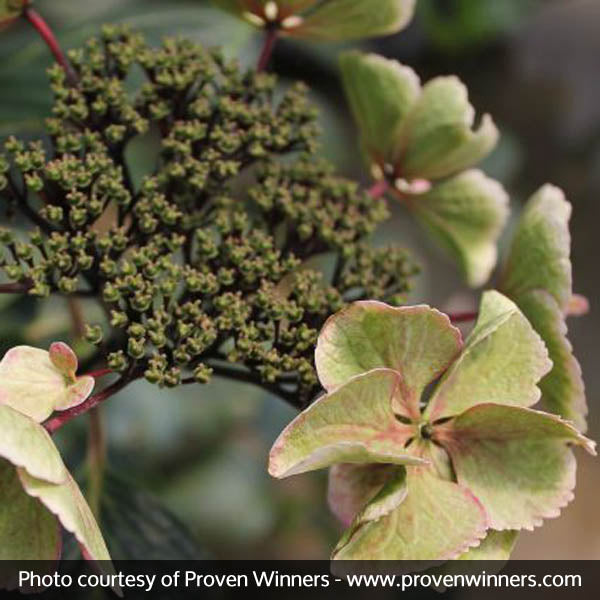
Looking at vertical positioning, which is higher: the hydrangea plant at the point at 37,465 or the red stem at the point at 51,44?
the red stem at the point at 51,44

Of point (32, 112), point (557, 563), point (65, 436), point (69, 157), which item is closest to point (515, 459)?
point (69, 157)

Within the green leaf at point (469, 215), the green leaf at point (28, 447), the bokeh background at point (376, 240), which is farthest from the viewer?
the bokeh background at point (376, 240)

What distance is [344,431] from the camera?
581mm

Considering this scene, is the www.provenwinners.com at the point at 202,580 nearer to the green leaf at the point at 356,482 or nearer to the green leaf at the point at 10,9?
the green leaf at the point at 356,482

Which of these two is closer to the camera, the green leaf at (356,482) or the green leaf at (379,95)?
the green leaf at (356,482)

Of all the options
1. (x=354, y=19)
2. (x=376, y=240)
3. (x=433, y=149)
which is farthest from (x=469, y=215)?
(x=376, y=240)

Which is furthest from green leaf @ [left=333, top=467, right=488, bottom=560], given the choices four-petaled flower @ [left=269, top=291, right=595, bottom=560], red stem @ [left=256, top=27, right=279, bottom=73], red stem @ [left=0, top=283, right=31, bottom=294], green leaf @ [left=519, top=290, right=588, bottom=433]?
red stem @ [left=256, top=27, right=279, bottom=73]

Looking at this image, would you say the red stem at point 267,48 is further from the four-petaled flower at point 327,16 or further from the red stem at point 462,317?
the red stem at point 462,317

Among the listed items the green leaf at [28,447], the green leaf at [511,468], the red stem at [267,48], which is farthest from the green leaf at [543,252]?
the green leaf at [28,447]

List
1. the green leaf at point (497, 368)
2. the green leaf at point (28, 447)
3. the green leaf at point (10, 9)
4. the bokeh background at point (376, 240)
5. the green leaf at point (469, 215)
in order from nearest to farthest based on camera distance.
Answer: the green leaf at point (28, 447), the green leaf at point (497, 368), the green leaf at point (10, 9), the green leaf at point (469, 215), the bokeh background at point (376, 240)

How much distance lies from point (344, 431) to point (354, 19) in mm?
382

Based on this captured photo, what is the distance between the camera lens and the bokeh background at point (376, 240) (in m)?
0.99

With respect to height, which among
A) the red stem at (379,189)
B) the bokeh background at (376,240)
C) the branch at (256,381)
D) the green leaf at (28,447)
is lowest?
the bokeh background at (376,240)

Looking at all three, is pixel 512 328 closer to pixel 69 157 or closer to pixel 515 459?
pixel 515 459
